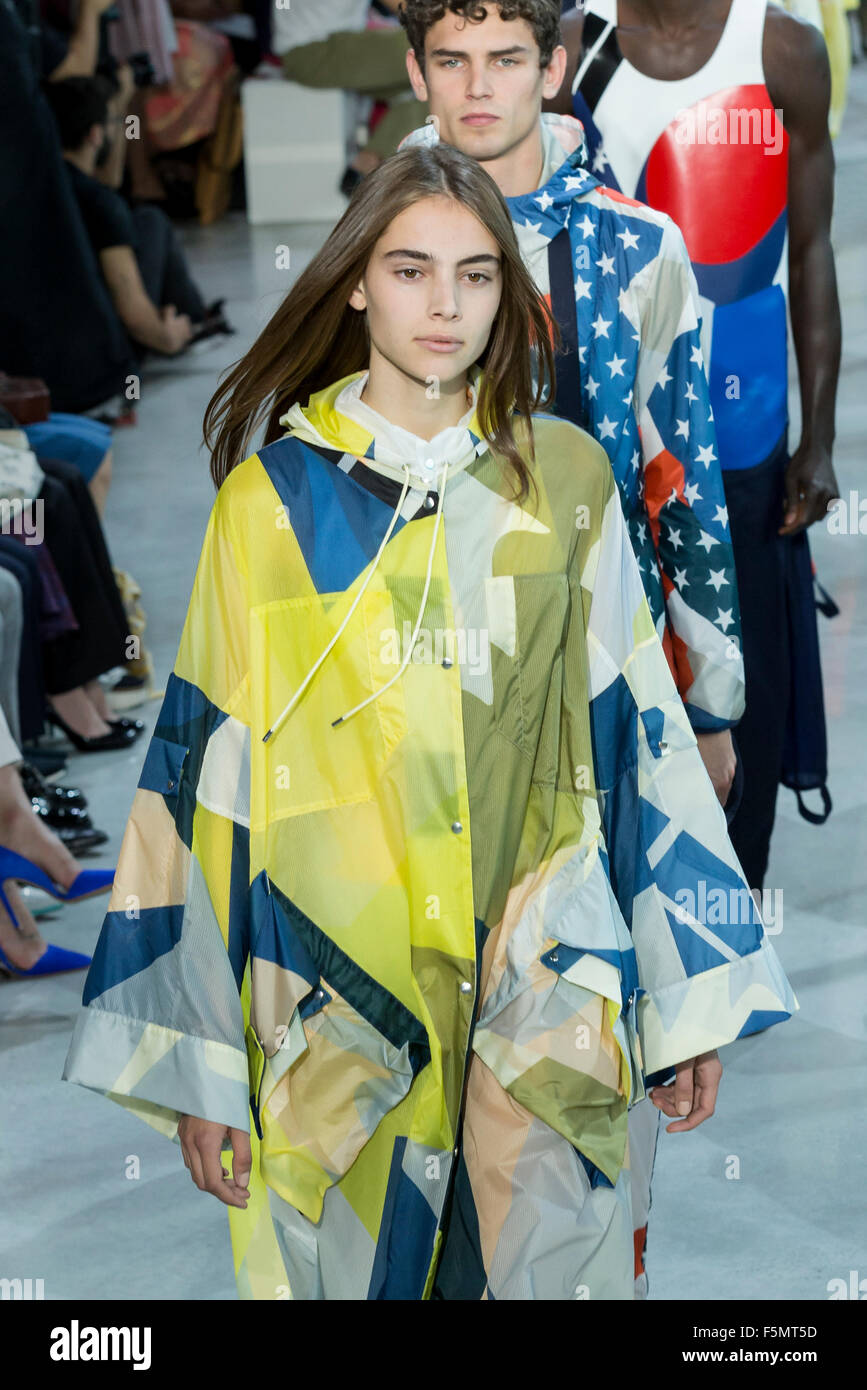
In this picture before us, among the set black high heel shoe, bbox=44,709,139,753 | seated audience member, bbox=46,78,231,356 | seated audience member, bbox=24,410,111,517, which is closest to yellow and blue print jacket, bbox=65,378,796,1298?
black high heel shoe, bbox=44,709,139,753

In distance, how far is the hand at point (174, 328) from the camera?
24.0 ft

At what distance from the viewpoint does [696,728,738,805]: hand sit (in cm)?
248

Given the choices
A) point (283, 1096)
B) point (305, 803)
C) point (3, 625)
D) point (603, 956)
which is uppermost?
point (305, 803)

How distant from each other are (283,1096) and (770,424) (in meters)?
1.47

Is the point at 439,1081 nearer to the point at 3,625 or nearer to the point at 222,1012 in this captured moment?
the point at 222,1012

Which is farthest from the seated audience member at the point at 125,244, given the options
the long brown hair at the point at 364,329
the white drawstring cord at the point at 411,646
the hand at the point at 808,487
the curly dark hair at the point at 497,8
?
the white drawstring cord at the point at 411,646

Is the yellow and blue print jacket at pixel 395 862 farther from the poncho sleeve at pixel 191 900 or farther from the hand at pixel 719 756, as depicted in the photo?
the hand at pixel 719 756

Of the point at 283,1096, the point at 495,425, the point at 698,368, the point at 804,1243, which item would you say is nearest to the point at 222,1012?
the point at 283,1096

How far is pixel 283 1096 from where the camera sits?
190 centimetres

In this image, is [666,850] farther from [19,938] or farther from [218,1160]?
[19,938]

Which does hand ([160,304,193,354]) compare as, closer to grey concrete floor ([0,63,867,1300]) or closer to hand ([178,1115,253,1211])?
grey concrete floor ([0,63,867,1300])

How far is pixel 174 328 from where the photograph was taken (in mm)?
7336

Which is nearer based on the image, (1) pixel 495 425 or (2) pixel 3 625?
(1) pixel 495 425

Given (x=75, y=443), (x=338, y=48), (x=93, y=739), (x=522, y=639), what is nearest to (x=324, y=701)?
(x=522, y=639)
